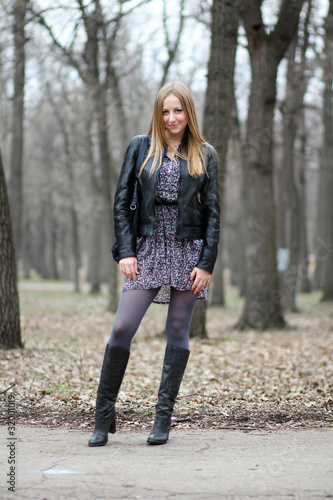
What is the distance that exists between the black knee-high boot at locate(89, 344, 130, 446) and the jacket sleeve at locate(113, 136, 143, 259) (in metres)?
0.63

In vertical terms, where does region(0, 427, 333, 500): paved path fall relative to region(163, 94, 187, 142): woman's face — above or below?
below

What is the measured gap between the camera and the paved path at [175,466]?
279 cm

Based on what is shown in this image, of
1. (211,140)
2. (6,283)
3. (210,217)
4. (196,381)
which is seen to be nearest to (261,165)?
(211,140)

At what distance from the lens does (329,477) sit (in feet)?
9.96

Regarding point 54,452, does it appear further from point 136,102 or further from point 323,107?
point 136,102

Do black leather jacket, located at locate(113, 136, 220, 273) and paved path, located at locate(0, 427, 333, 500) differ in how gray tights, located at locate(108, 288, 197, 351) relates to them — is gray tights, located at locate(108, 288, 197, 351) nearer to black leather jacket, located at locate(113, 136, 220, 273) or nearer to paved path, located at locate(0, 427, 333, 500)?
black leather jacket, located at locate(113, 136, 220, 273)

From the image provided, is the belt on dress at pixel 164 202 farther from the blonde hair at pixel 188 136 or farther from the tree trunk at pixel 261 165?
the tree trunk at pixel 261 165

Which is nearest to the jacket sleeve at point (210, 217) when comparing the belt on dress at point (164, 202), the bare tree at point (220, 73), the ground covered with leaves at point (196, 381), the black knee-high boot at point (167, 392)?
the belt on dress at point (164, 202)

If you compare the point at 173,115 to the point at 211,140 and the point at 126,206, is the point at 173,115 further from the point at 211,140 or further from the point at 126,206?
the point at 211,140

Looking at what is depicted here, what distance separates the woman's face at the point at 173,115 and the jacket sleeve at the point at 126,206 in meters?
0.22

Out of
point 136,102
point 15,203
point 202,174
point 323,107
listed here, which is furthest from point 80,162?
point 202,174

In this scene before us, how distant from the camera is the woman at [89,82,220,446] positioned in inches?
142

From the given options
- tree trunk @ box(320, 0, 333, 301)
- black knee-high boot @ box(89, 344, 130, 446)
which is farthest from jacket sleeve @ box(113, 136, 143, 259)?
tree trunk @ box(320, 0, 333, 301)

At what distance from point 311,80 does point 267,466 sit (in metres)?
14.8
